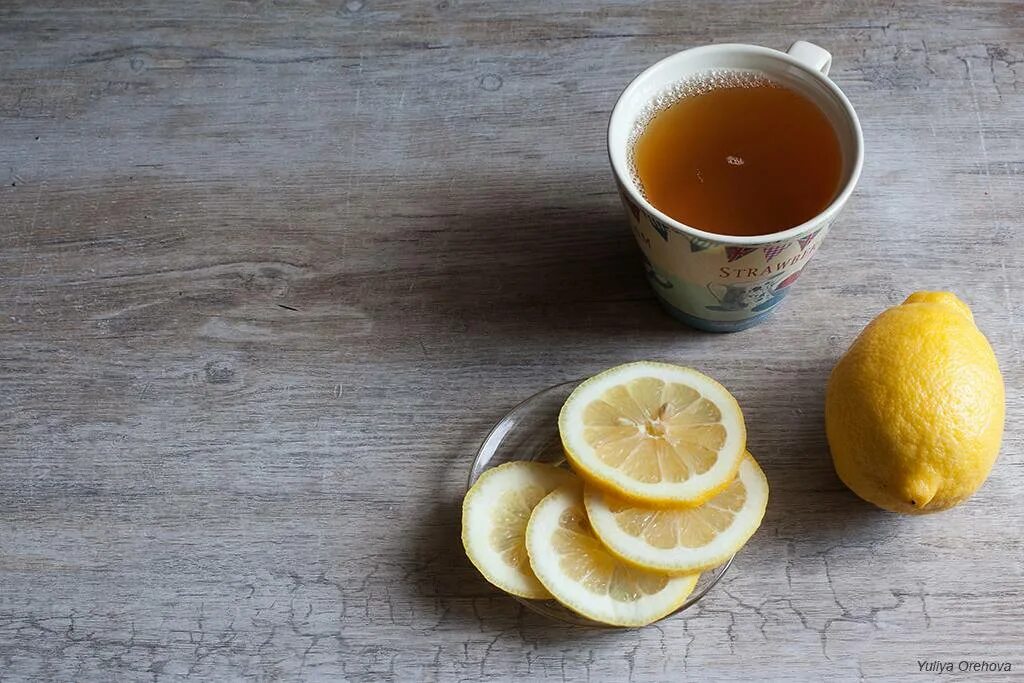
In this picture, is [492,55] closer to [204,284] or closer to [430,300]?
[430,300]

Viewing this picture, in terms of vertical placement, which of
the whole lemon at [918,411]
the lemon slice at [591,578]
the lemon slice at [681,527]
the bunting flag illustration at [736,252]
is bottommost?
the lemon slice at [591,578]

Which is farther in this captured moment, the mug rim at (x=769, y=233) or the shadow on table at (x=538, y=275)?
the shadow on table at (x=538, y=275)

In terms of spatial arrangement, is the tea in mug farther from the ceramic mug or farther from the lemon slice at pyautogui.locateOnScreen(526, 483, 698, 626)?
the lemon slice at pyautogui.locateOnScreen(526, 483, 698, 626)

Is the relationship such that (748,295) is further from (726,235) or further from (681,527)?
(681,527)

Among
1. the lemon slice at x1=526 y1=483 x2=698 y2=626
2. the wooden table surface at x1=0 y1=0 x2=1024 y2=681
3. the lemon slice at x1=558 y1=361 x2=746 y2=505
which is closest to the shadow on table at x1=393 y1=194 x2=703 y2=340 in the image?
the wooden table surface at x1=0 y1=0 x2=1024 y2=681

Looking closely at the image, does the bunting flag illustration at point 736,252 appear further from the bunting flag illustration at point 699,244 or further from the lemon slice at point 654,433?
the lemon slice at point 654,433

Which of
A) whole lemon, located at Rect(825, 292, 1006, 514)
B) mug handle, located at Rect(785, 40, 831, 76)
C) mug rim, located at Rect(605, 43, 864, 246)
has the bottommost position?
whole lemon, located at Rect(825, 292, 1006, 514)

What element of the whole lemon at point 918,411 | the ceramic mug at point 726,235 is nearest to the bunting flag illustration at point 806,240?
the ceramic mug at point 726,235
